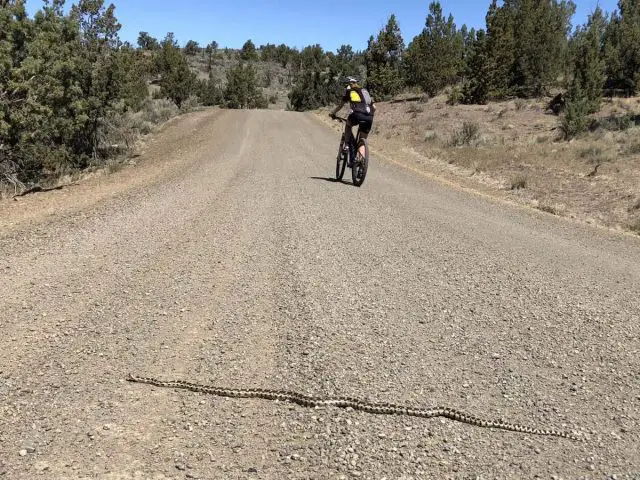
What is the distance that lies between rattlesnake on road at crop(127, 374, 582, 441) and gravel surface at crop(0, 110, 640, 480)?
0.18ft

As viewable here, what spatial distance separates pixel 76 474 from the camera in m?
2.62

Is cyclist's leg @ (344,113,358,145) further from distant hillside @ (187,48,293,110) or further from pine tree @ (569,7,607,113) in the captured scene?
distant hillside @ (187,48,293,110)

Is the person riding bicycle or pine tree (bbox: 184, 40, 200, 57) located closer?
the person riding bicycle

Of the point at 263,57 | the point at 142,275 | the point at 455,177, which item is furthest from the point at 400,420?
the point at 263,57

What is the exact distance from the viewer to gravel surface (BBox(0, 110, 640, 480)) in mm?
2863

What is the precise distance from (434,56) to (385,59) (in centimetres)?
526

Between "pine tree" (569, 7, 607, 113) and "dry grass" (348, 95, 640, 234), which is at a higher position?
"pine tree" (569, 7, 607, 113)

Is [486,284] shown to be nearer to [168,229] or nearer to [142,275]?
[142,275]

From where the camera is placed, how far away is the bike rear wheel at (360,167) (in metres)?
11.0

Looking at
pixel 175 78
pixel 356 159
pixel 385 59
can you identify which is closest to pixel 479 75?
pixel 385 59

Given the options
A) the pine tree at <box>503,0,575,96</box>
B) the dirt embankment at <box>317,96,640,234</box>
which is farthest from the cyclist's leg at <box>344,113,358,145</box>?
the pine tree at <box>503,0,575,96</box>

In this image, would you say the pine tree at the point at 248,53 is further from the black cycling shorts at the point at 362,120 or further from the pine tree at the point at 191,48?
the black cycling shorts at the point at 362,120

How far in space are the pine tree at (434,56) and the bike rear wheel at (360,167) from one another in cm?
3205

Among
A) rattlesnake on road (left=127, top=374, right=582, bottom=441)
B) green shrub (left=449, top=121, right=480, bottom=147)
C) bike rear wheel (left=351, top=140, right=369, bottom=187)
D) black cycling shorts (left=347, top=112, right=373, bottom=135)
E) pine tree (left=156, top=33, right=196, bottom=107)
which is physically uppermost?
pine tree (left=156, top=33, right=196, bottom=107)
